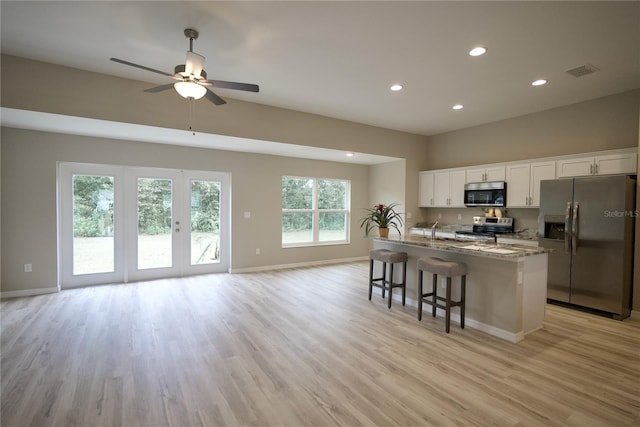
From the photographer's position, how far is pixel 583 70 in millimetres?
3596

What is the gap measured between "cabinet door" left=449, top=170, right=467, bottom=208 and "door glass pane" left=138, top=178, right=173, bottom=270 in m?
5.52

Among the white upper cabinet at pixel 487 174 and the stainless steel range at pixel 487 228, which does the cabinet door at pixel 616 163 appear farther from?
the stainless steel range at pixel 487 228

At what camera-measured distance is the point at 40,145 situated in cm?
460

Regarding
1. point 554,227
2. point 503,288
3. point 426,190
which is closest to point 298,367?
point 503,288

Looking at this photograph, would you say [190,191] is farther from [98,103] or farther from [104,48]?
[104,48]

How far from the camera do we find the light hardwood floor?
6.78 ft

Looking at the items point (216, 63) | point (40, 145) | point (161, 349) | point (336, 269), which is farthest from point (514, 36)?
point (40, 145)

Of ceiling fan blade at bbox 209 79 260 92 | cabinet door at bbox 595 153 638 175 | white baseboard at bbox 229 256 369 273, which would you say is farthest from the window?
cabinet door at bbox 595 153 638 175

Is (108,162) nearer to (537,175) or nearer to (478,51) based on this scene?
(478,51)

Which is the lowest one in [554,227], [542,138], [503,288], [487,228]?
[503,288]

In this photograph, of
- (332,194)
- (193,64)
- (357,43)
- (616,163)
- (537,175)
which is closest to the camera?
(193,64)

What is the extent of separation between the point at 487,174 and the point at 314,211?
3681 mm

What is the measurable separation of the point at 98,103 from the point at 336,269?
4.98m

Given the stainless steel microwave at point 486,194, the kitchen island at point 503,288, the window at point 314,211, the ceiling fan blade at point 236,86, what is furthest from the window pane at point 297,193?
the ceiling fan blade at point 236,86
